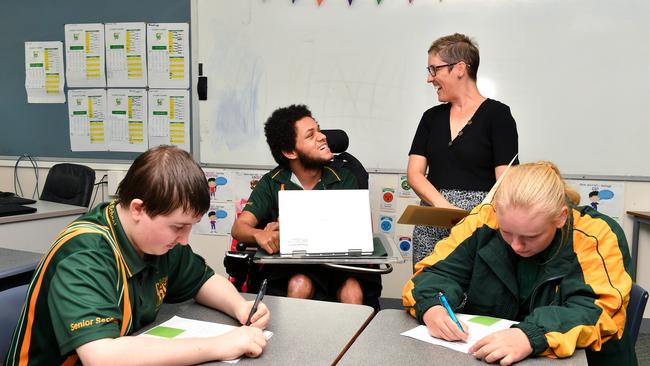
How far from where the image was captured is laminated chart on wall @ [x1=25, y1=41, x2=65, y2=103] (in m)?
4.17

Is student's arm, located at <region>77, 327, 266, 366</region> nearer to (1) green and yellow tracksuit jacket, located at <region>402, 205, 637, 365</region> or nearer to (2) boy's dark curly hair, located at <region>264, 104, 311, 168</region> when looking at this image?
(1) green and yellow tracksuit jacket, located at <region>402, 205, 637, 365</region>

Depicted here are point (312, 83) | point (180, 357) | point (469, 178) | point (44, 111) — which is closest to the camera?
point (180, 357)

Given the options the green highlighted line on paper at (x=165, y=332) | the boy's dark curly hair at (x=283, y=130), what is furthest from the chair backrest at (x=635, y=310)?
the boy's dark curly hair at (x=283, y=130)

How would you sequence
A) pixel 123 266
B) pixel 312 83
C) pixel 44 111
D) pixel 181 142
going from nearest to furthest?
pixel 123 266
pixel 312 83
pixel 181 142
pixel 44 111

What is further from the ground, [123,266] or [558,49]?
[558,49]

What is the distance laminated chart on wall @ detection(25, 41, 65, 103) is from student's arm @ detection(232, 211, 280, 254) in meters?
2.48

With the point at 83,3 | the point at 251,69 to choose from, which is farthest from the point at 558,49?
the point at 83,3

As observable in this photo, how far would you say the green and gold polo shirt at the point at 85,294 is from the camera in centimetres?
110

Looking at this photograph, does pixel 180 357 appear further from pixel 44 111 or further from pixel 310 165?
pixel 44 111

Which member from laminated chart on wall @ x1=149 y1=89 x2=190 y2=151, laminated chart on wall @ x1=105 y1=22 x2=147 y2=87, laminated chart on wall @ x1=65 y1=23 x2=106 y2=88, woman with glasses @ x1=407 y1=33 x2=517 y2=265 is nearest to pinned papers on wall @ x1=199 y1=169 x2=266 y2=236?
laminated chart on wall @ x1=149 y1=89 x2=190 y2=151

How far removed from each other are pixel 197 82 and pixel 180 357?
9.62ft

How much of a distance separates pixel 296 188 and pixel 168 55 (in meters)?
1.85

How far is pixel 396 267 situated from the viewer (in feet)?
12.0

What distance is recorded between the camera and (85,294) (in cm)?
112
